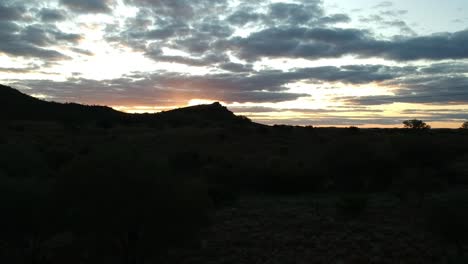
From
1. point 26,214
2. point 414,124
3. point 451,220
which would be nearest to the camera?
point 451,220

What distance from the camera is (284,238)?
1947 centimetres

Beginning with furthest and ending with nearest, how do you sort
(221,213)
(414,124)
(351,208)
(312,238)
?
(414,124) → (221,213) → (351,208) → (312,238)

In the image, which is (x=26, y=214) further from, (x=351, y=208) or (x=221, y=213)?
(x=351, y=208)

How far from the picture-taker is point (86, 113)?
127 m

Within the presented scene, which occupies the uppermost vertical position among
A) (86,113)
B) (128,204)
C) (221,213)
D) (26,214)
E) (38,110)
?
(38,110)

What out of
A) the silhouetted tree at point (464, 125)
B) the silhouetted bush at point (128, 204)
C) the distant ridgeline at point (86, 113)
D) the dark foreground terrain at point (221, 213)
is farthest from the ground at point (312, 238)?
the silhouetted tree at point (464, 125)

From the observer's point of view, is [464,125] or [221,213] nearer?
[221,213]

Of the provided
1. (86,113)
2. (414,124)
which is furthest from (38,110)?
(414,124)

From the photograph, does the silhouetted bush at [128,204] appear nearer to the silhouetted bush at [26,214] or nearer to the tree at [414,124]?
the silhouetted bush at [26,214]


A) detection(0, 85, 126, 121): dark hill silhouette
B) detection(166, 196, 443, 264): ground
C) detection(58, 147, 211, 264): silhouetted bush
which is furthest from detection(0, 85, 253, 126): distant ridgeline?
detection(58, 147, 211, 264): silhouetted bush

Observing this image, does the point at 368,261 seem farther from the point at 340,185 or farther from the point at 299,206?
the point at 340,185

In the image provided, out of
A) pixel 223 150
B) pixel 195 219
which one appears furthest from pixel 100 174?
pixel 223 150

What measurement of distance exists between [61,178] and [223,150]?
133 ft

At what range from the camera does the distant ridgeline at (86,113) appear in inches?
4237
